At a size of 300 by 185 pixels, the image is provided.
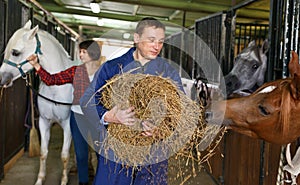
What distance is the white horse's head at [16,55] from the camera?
8.74 ft

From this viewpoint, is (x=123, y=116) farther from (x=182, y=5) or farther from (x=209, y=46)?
(x=182, y=5)

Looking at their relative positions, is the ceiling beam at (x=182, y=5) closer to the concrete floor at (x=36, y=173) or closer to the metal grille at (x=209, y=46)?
the metal grille at (x=209, y=46)

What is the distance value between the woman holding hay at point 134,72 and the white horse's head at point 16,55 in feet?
4.93

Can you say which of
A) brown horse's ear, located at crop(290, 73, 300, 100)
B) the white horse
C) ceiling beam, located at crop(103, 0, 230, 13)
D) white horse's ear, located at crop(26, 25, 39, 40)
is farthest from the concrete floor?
ceiling beam, located at crop(103, 0, 230, 13)

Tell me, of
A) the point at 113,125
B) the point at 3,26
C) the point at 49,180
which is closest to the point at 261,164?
the point at 113,125

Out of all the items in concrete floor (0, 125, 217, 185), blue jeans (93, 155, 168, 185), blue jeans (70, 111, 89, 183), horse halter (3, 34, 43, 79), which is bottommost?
concrete floor (0, 125, 217, 185)

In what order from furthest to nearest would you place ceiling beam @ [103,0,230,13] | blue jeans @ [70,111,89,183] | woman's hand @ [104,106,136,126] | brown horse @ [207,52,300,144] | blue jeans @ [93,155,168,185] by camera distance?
1. ceiling beam @ [103,0,230,13]
2. blue jeans @ [70,111,89,183]
3. blue jeans @ [93,155,168,185]
4. brown horse @ [207,52,300,144]
5. woman's hand @ [104,106,136,126]

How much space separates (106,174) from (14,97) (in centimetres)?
277

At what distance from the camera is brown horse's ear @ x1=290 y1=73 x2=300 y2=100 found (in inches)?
48.2

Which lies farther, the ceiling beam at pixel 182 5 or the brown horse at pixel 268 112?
the ceiling beam at pixel 182 5

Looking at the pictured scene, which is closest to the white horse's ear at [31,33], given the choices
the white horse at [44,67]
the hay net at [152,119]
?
the white horse at [44,67]

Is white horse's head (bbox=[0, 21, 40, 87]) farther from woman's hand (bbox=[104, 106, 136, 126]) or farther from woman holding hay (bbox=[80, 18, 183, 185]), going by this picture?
woman's hand (bbox=[104, 106, 136, 126])

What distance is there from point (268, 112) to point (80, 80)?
1.71 m

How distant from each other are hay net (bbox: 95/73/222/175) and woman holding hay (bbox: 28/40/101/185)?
1.43 m
